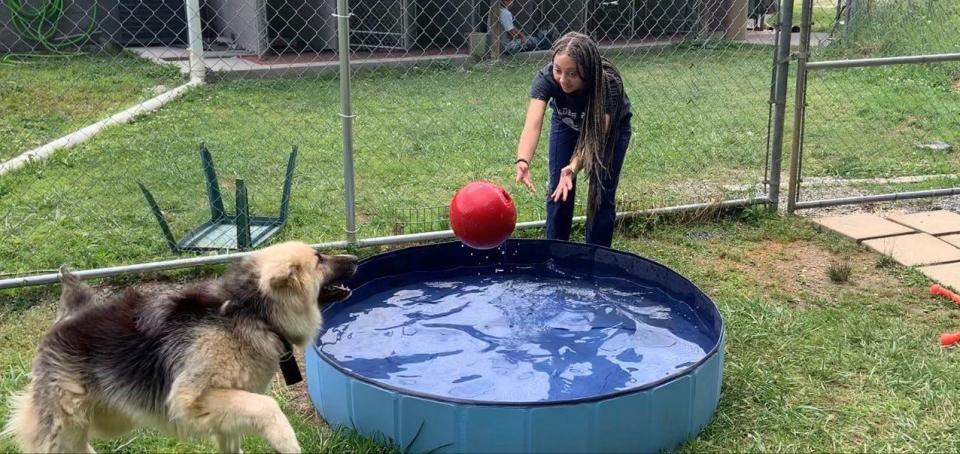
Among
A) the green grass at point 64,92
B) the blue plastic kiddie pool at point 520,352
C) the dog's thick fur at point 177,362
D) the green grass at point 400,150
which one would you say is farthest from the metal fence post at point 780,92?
the green grass at point 64,92

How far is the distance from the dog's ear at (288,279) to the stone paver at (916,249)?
447 centimetres

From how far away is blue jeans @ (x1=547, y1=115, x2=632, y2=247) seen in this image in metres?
5.39

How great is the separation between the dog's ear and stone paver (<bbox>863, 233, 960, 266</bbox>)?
4474 millimetres

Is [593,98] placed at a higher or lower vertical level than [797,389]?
higher

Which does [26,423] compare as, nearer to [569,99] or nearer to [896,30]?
[569,99]

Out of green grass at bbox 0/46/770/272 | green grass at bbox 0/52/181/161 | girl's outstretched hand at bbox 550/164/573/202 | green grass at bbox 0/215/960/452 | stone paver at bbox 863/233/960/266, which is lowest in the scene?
green grass at bbox 0/215/960/452

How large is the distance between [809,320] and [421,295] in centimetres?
232

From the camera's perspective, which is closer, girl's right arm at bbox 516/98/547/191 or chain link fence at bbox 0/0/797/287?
girl's right arm at bbox 516/98/547/191

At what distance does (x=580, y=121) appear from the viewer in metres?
5.29


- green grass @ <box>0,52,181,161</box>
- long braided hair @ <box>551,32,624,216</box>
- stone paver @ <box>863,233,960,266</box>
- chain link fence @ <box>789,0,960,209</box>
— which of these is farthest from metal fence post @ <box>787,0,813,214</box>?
green grass @ <box>0,52,181,161</box>

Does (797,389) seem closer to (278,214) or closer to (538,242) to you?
(538,242)

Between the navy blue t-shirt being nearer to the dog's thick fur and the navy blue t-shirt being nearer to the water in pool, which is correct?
the water in pool

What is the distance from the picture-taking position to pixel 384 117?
1052 centimetres

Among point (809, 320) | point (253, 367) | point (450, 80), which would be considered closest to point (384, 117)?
point (450, 80)
